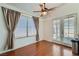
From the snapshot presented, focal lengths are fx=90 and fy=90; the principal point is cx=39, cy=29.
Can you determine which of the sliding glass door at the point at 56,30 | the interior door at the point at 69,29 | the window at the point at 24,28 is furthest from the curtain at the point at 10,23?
the interior door at the point at 69,29

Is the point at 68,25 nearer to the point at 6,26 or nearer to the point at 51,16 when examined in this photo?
the point at 51,16

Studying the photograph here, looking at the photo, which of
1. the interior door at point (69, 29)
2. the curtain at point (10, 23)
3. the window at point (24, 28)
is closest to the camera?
the interior door at point (69, 29)

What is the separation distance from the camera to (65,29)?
1.97 meters

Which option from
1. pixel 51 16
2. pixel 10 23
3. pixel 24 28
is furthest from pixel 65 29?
pixel 10 23

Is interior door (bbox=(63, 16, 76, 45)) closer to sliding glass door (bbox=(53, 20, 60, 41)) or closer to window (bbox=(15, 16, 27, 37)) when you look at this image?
sliding glass door (bbox=(53, 20, 60, 41))

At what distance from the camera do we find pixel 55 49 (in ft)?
7.68

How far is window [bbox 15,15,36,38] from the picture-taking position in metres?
3.46

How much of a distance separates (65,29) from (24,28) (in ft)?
6.33

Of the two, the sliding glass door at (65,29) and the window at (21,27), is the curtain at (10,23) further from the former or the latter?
the sliding glass door at (65,29)

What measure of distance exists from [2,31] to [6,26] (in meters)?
0.24

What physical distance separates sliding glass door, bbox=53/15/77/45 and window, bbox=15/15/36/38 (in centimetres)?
145

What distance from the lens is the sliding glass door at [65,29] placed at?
6.13ft

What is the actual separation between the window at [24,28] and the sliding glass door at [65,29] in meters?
1.45

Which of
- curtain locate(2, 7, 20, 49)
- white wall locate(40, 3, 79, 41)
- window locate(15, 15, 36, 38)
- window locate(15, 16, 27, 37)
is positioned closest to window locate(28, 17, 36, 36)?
window locate(15, 15, 36, 38)
